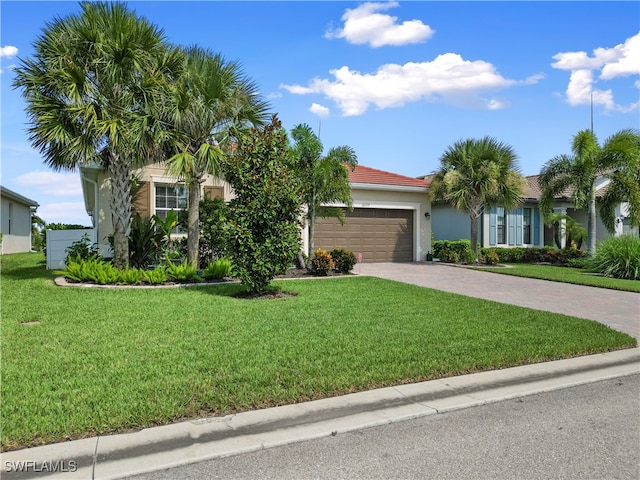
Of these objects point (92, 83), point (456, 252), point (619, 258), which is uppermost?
point (92, 83)

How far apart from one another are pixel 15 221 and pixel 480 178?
26.0 meters

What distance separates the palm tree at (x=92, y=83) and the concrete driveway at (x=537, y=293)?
8.06 meters

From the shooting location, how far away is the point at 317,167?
13.6 m

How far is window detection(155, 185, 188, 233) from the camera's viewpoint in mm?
15359

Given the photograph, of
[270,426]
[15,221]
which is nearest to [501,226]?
[270,426]

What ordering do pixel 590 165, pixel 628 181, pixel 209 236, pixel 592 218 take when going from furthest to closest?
pixel 592 218, pixel 590 165, pixel 628 181, pixel 209 236

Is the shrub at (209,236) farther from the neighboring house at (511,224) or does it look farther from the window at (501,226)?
the window at (501,226)

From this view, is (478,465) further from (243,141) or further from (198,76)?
(198,76)

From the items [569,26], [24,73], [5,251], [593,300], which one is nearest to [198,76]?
[24,73]

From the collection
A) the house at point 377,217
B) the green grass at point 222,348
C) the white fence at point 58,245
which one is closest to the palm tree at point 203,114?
the house at point 377,217

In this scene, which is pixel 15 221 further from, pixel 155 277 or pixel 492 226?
pixel 492 226

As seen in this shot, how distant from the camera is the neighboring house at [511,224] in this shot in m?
22.6

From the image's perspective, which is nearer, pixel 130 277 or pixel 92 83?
pixel 130 277

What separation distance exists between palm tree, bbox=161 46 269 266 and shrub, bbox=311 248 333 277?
3.39 metres
